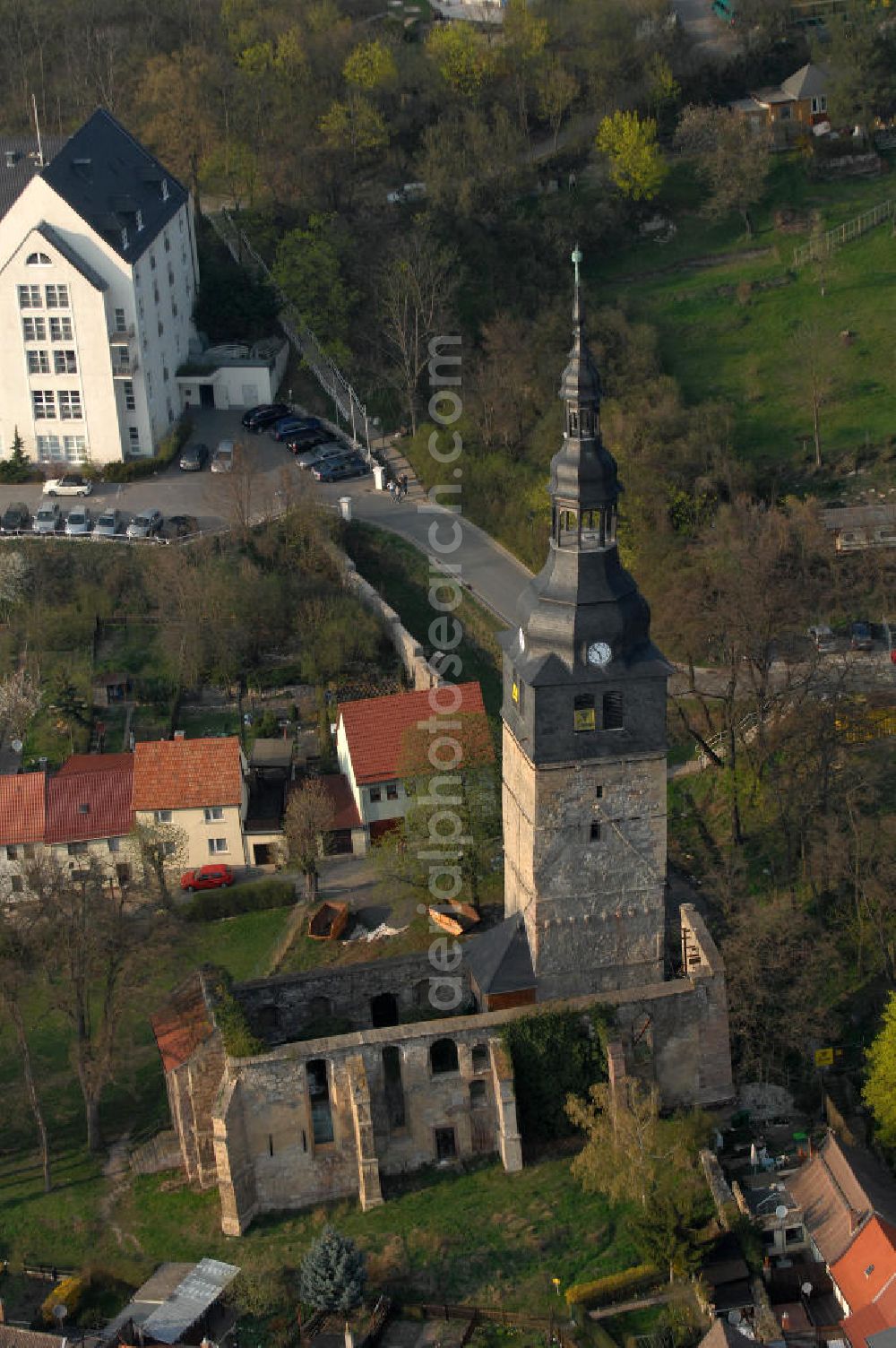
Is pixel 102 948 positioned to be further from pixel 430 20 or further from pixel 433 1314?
pixel 430 20

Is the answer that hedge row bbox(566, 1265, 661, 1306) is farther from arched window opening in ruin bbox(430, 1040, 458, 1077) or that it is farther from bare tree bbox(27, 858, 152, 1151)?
bare tree bbox(27, 858, 152, 1151)

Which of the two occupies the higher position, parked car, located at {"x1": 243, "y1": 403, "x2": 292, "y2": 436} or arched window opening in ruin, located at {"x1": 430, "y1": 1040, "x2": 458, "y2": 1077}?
parked car, located at {"x1": 243, "y1": 403, "x2": 292, "y2": 436}

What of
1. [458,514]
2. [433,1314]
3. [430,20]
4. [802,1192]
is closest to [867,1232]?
[802,1192]

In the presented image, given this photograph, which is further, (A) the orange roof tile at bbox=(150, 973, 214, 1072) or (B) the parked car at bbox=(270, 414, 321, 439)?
(B) the parked car at bbox=(270, 414, 321, 439)

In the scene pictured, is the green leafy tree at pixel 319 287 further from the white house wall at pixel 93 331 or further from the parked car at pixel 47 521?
the parked car at pixel 47 521

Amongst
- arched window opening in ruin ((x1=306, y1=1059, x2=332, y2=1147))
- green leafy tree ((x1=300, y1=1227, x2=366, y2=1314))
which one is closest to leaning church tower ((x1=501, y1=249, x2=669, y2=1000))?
arched window opening in ruin ((x1=306, y1=1059, x2=332, y2=1147))

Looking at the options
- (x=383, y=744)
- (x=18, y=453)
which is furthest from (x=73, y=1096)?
(x=18, y=453)

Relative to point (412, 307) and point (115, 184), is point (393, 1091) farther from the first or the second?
point (115, 184)

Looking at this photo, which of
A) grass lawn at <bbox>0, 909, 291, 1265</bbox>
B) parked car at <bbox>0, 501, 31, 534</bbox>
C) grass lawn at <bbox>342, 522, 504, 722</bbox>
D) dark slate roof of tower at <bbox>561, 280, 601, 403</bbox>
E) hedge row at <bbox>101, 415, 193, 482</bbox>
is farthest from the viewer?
hedge row at <bbox>101, 415, 193, 482</bbox>
